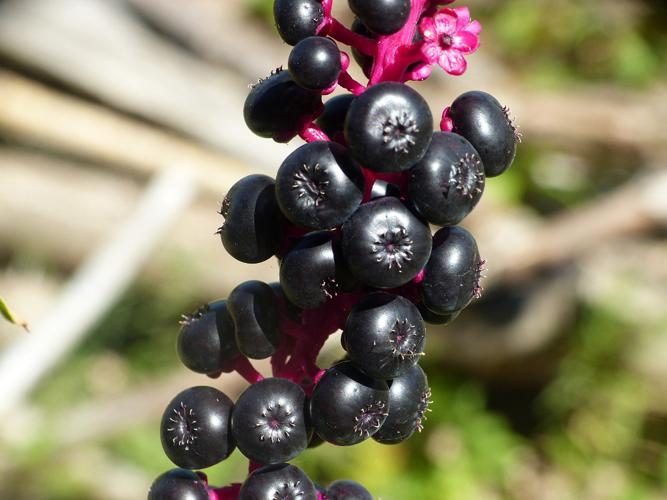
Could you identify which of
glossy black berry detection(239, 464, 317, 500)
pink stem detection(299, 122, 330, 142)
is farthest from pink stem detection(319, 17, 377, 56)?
glossy black berry detection(239, 464, 317, 500)

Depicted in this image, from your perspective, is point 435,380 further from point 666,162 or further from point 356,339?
point 356,339

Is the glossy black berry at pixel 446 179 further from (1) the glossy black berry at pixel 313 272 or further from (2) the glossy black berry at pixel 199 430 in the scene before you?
(2) the glossy black berry at pixel 199 430

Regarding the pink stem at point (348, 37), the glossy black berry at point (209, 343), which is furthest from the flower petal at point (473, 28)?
the glossy black berry at point (209, 343)

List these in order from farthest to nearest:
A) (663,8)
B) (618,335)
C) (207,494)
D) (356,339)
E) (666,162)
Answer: (663,8) → (618,335) → (666,162) → (207,494) → (356,339)

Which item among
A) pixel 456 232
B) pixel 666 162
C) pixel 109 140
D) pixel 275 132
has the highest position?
pixel 109 140

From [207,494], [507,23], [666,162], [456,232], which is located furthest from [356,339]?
[507,23]

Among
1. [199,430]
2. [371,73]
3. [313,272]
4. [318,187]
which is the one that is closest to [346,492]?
[199,430]

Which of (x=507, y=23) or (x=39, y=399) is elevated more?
A: (x=507, y=23)
